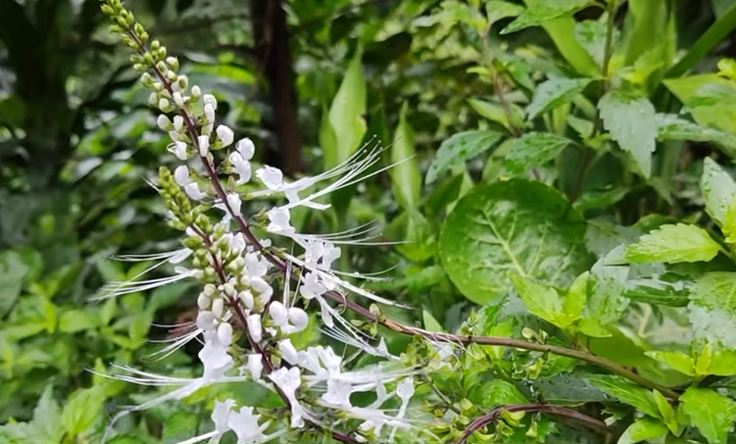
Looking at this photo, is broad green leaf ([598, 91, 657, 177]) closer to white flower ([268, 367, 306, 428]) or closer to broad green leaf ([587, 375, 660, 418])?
broad green leaf ([587, 375, 660, 418])

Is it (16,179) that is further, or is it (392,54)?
(16,179)

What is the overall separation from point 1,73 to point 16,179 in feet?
0.57

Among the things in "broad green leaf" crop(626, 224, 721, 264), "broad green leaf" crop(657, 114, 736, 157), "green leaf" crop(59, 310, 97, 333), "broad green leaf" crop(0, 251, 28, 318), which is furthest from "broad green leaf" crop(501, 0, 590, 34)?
"broad green leaf" crop(0, 251, 28, 318)

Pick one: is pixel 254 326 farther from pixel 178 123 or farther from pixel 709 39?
pixel 709 39

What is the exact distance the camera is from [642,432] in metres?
0.37

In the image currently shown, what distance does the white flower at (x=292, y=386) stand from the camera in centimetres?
33

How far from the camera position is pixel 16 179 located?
1.28 metres

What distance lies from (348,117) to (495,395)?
1.44 ft

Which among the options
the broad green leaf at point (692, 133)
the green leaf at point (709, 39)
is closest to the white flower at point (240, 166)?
the broad green leaf at point (692, 133)

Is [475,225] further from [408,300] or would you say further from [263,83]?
[263,83]

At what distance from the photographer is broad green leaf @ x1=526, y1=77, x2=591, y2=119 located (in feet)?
1.92

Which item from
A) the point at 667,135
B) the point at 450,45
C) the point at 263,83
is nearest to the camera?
the point at 667,135

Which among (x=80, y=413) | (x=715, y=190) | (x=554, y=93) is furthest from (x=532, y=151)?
(x=80, y=413)

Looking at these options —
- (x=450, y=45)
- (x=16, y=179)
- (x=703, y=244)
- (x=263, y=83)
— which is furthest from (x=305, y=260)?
(x=16, y=179)
